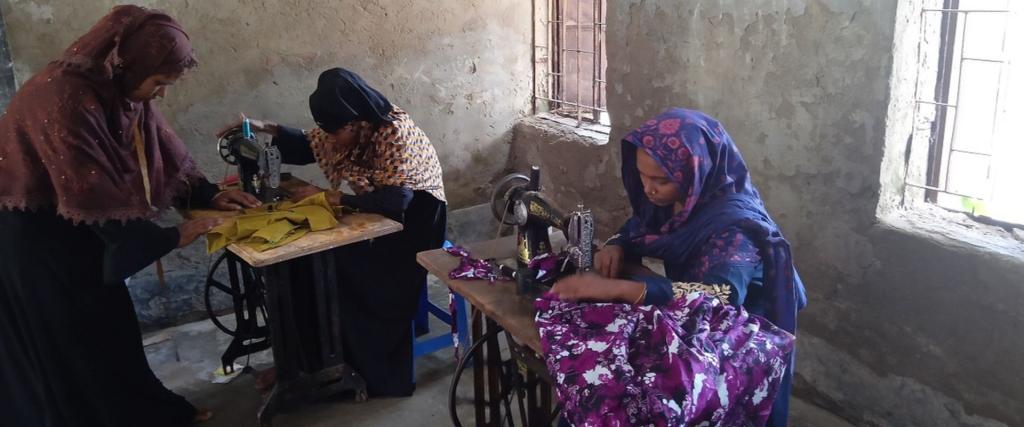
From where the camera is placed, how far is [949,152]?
8.96ft

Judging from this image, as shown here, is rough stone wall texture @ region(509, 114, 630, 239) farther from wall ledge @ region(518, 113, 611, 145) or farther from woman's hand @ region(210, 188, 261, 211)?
woman's hand @ region(210, 188, 261, 211)

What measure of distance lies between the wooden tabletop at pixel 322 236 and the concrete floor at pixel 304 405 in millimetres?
826

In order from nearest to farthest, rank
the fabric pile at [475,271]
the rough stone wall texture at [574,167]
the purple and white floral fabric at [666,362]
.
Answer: the purple and white floral fabric at [666,362]
the fabric pile at [475,271]
the rough stone wall texture at [574,167]

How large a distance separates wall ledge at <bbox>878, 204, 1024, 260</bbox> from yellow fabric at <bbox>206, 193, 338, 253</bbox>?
1.94 m

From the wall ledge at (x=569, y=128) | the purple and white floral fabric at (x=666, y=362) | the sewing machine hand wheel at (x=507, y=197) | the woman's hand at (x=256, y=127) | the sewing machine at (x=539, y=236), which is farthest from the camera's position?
the wall ledge at (x=569, y=128)

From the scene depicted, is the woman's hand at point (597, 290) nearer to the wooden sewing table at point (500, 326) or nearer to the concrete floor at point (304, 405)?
the wooden sewing table at point (500, 326)

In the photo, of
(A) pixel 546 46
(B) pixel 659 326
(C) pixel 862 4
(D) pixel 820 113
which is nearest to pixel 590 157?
(A) pixel 546 46

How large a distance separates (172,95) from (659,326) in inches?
111

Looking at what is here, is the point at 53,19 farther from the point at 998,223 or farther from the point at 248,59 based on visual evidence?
the point at 998,223

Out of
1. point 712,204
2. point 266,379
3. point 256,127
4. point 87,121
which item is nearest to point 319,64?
point 256,127

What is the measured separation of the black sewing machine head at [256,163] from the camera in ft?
9.33

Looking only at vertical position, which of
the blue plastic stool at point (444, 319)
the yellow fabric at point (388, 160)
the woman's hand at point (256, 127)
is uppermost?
the woman's hand at point (256, 127)

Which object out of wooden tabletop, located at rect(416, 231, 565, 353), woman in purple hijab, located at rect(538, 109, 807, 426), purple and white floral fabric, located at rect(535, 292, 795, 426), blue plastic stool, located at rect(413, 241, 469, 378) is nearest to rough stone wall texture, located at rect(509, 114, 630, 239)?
blue plastic stool, located at rect(413, 241, 469, 378)

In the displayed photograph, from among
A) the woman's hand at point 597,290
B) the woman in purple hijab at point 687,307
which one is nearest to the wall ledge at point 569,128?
the woman in purple hijab at point 687,307
